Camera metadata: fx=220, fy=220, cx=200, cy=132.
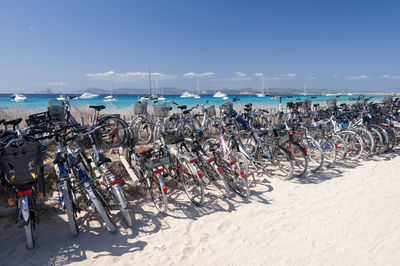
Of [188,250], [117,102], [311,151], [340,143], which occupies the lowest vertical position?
[188,250]

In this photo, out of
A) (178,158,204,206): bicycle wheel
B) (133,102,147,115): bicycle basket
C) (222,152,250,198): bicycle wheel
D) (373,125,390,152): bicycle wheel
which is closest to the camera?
(178,158,204,206): bicycle wheel

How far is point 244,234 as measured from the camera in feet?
9.34

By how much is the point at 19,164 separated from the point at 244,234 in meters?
2.86

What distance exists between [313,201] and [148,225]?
264 cm

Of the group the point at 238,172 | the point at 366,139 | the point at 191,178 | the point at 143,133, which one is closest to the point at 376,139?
the point at 366,139

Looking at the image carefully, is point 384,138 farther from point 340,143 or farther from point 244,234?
point 244,234

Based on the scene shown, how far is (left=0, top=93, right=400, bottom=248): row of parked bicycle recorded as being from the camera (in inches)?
107

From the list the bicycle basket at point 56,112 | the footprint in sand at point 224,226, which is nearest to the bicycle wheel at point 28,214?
the footprint in sand at point 224,226

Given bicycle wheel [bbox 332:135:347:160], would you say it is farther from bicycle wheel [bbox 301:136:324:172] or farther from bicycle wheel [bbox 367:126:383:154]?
bicycle wheel [bbox 367:126:383:154]

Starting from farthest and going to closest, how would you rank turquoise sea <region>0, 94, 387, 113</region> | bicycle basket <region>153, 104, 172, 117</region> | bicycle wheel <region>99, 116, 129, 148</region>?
turquoise sea <region>0, 94, 387, 113</region> < bicycle basket <region>153, 104, 172, 117</region> < bicycle wheel <region>99, 116, 129, 148</region>

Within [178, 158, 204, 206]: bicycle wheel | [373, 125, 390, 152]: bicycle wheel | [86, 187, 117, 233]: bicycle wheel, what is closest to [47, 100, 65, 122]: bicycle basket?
[86, 187, 117, 233]: bicycle wheel

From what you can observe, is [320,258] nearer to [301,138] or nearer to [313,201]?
[313,201]

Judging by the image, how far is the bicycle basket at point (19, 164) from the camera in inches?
99.7

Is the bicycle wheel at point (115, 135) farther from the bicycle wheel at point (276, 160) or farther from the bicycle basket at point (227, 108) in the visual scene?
the bicycle wheel at point (276, 160)
